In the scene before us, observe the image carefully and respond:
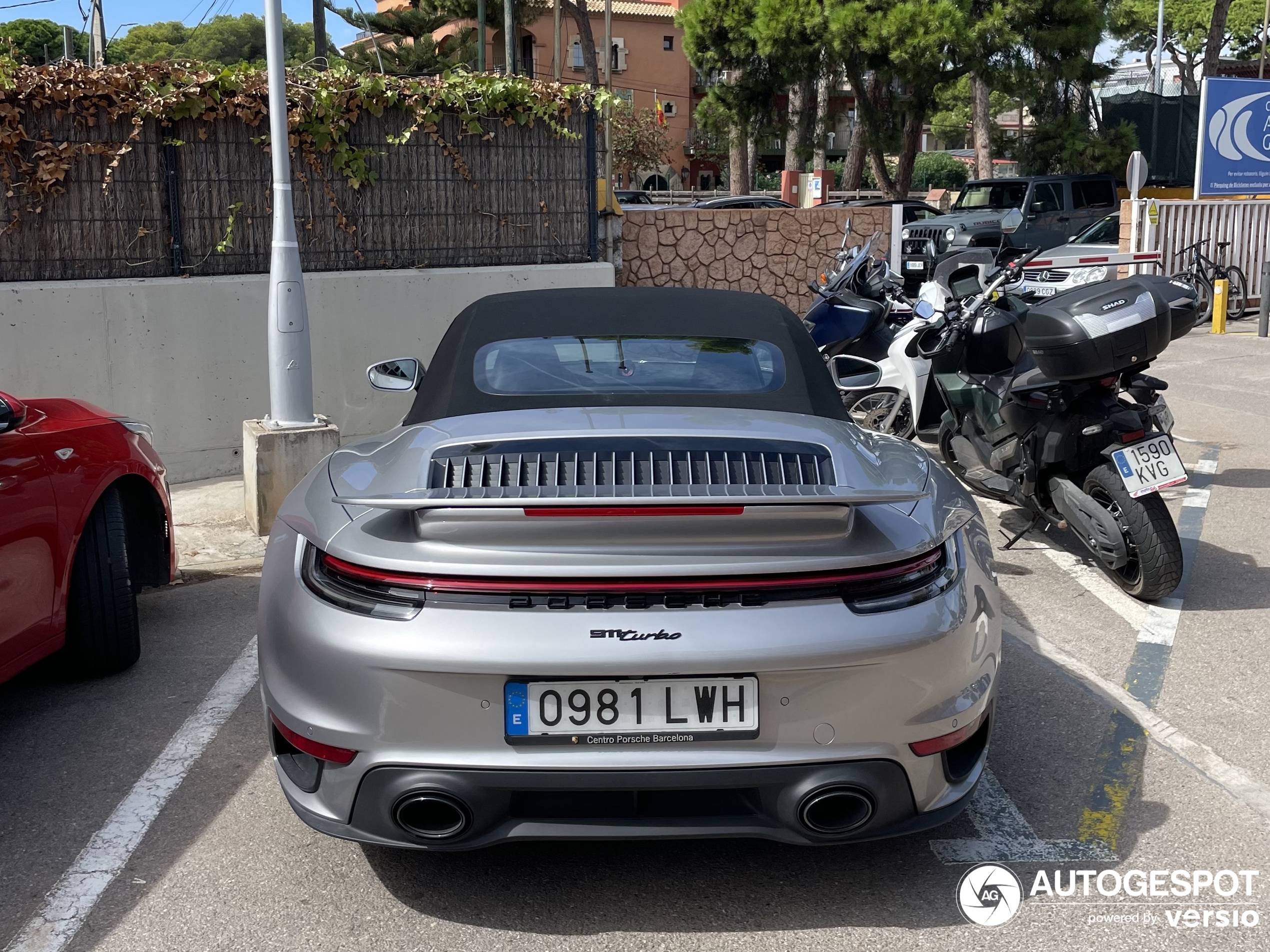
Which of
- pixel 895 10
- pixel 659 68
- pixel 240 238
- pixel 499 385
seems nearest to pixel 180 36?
pixel 659 68

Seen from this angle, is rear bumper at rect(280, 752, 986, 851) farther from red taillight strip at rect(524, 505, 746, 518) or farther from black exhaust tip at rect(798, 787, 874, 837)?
red taillight strip at rect(524, 505, 746, 518)

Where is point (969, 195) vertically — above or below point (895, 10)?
below

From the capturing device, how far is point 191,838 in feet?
11.5

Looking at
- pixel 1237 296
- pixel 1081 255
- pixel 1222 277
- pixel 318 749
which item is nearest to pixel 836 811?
pixel 318 749

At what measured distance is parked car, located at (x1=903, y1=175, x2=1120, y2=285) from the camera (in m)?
21.2

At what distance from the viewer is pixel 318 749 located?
292 centimetres

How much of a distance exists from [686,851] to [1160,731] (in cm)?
182

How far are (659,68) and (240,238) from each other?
62.1 metres

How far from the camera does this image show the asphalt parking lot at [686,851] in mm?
3000

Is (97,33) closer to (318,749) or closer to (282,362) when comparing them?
(282,362)

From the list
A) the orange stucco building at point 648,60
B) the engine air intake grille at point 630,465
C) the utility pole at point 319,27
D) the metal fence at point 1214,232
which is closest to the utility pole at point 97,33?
the utility pole at point 319,27

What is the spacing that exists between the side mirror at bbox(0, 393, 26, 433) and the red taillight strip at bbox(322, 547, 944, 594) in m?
1.77

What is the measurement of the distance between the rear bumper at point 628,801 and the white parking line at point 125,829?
764 millimetres

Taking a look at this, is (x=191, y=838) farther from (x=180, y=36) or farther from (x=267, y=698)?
(x=180, y=36)
